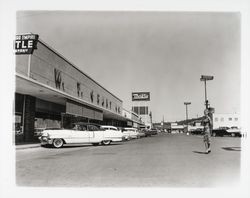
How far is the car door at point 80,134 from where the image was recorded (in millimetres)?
19516

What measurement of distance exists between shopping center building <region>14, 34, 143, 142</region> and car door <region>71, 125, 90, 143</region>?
0.87 meters

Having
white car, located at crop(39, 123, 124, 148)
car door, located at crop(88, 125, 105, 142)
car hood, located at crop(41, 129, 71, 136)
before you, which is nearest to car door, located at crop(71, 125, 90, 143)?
white car, located at crop(39, 123, 124, 148)

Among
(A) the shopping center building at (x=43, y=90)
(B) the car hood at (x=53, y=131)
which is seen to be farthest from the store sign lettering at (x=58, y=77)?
(B) the car hood at (x=53, y=131)

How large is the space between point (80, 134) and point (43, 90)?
451 cm

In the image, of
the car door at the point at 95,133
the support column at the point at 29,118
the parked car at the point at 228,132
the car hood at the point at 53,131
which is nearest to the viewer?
the car hood at the point at 53,131

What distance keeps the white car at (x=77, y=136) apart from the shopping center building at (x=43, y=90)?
0.97 m

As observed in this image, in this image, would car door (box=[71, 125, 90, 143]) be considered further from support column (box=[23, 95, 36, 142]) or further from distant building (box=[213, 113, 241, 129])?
distant building (box=[213, 113, 241, 129])

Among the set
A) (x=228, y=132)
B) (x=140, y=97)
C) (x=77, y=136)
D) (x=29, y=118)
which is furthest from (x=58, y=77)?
(x=140, y=97)

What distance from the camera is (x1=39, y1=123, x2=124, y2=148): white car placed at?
18.7 meters

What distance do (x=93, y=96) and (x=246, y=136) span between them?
1581 inches

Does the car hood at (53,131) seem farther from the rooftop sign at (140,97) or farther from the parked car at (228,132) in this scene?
the rooftop sign at (140,97)

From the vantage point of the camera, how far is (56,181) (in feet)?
25.5
